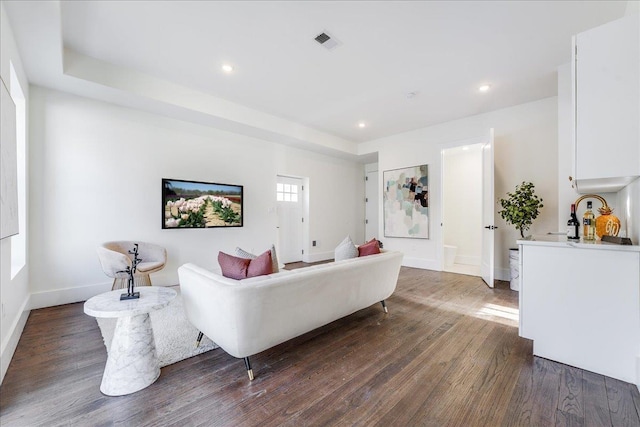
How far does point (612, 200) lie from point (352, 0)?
136 inches

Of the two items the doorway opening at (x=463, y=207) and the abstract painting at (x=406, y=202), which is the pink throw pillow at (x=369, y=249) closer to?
the abstract painting at (x=406, y=202)

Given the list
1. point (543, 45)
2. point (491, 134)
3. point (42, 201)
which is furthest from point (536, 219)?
point (42, 201)

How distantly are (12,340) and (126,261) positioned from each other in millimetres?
1140

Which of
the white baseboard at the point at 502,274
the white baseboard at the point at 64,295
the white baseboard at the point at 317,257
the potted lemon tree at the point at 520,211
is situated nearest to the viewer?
the white baseboard at the point at 64,295

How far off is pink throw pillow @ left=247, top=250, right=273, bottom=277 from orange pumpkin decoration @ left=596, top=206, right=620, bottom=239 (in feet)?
9.20

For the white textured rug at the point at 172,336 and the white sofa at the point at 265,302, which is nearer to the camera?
the white sofa at the point at 265,302

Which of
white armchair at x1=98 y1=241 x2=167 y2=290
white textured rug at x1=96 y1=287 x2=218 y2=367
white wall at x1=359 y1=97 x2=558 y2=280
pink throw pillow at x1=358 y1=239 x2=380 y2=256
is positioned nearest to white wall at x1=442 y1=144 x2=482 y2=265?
white wall at x1=359 y1=97 x2=558 y2=280

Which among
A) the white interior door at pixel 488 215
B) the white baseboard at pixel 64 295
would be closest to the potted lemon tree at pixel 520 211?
the white interior door at pixel 488 215

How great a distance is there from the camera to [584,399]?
1619 millimetres

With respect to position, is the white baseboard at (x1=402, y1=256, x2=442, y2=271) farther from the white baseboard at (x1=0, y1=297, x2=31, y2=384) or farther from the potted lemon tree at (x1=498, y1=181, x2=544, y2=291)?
the white baseboard at (x1=0, y1=297, x2=31, y2=384)

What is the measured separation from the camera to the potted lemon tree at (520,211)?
3.90m

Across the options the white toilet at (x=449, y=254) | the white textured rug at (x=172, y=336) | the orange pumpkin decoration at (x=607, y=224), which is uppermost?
the orange pumpkin decoration at (x=607, y=224)

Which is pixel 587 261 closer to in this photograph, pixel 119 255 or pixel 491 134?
pixel 491 134

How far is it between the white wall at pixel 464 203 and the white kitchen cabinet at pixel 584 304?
145 inches
